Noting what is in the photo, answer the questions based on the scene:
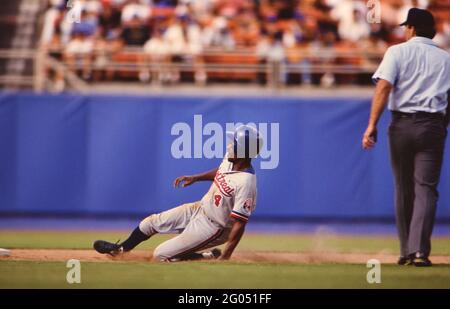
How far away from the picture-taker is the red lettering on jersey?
8.10 meters

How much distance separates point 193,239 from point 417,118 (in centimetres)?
231

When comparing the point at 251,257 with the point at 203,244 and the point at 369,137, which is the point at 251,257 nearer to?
the point at 203,244

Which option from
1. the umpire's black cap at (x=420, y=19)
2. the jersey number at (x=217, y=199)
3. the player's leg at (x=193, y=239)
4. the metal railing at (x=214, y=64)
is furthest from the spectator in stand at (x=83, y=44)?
the umpire's black cap at (x=420, y=19)

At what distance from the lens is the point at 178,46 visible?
16.9 meters

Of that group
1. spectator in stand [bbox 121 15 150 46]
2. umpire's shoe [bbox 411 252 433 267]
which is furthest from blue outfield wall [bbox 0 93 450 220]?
umpire's shoe [bbox 411 252 433 267]

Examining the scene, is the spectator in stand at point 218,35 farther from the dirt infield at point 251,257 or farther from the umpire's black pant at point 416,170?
the umpire's black pant at point 416,170

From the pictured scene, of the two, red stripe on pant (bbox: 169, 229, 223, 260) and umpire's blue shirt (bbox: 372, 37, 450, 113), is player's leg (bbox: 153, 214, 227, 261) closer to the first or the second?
red stripe on pant (bbox: 169, 229, 223, 260)

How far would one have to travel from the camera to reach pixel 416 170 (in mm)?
8180

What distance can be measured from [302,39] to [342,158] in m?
2.98

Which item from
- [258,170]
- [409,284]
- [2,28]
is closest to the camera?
[409,284]

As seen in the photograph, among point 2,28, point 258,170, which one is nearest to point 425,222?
point 258,170

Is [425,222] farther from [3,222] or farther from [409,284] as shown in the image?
[3,222]
